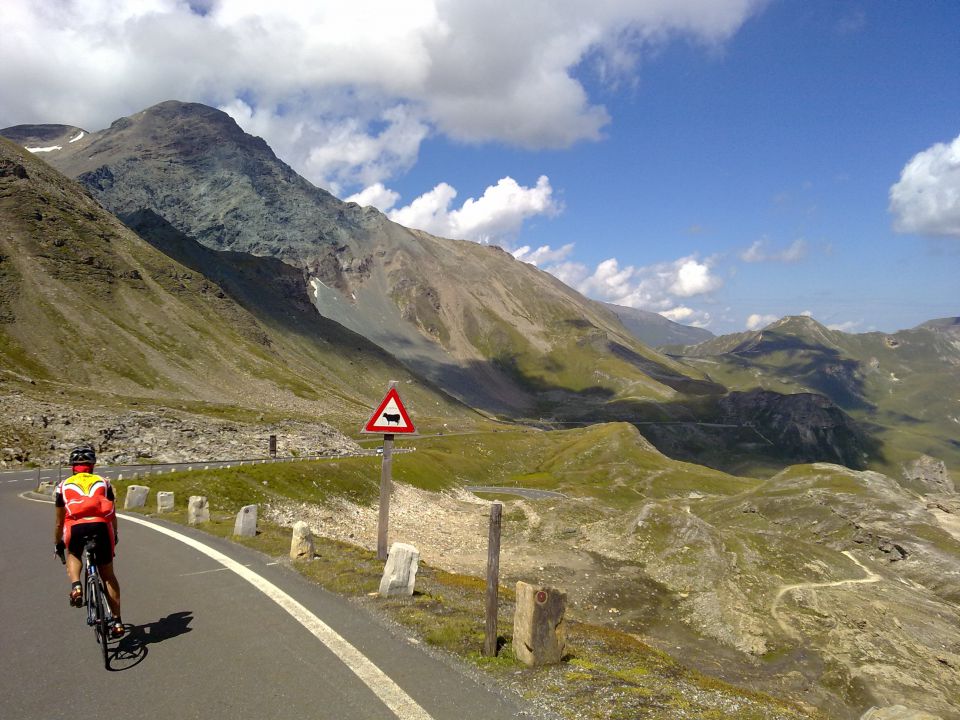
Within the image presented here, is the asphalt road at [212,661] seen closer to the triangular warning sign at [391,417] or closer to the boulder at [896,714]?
the triangular warning sign at [391,417]

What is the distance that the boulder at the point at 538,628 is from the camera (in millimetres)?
11836

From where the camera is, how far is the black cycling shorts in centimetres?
1141

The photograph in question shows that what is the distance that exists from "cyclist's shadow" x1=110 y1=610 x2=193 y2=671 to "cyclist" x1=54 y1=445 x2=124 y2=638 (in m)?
0.44

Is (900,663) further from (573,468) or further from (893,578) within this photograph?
(573,468)

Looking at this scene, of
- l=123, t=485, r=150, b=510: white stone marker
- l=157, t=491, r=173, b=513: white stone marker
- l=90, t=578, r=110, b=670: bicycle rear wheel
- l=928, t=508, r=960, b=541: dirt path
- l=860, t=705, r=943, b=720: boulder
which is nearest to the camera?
l=860, t=705, r=943, b=720: boulder

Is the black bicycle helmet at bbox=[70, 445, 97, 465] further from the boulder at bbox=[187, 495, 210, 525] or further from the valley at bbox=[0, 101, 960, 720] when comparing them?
the valley at bbox=[0, 101, 960, 720]

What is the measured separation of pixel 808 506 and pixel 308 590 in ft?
341

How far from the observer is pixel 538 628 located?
11.9 metres

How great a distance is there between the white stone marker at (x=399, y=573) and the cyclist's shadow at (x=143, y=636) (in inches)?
190

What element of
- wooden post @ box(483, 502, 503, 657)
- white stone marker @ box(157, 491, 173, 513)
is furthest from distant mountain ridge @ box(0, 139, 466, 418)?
wooden post @ box(483, 502, 503, 657)

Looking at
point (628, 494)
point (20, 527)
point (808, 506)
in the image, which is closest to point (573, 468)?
point (628, 494)

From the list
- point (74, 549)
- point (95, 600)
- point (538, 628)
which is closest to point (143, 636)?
point (95, 600)

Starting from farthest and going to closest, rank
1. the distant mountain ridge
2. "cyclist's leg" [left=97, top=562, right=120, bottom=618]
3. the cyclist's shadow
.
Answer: the distant mountain ridge < "cyclist's leg" [left=97, top=562, right=120, bottom=618] < the cyclist's shadow

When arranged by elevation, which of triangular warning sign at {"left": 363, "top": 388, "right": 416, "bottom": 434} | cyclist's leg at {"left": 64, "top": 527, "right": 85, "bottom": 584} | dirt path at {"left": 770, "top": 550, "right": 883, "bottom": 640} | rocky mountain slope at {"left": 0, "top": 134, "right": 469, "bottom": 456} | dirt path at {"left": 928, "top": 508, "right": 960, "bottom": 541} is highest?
rocky mountain slope at {"left": 0, "top": 134, "right": 469, "bottom": 456}
